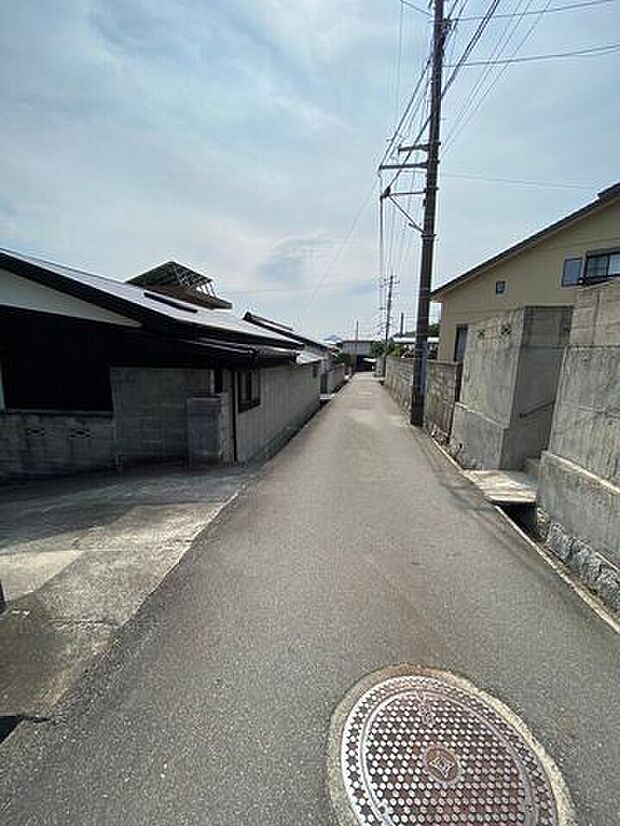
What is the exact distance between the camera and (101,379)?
757 centimetres

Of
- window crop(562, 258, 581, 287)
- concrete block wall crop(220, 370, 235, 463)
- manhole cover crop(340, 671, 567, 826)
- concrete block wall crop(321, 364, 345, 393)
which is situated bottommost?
concrete block wall crop(321, 364, 345, 393)

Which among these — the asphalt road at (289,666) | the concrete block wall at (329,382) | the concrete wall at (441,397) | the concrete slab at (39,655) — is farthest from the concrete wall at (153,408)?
the concrete block wall at (329,382)

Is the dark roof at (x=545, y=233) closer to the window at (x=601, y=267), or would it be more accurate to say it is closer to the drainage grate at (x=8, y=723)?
the window at (x=601, y=267)

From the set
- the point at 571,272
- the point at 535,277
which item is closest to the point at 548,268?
the point at 535,277

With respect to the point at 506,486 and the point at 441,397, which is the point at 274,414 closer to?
the point at 441,397

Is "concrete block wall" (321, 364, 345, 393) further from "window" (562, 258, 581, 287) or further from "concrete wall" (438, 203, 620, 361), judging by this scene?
"window" (562, 258, 581, 287)

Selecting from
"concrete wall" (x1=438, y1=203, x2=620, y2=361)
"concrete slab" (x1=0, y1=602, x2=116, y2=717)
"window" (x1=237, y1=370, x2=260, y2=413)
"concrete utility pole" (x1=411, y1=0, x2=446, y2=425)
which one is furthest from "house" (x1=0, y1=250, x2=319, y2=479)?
"concrete wall" (x1=438, y1=203, x2=620, y2=361)

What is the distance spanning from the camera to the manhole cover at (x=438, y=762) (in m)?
1.75

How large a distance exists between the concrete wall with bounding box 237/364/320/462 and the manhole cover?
6429 mm

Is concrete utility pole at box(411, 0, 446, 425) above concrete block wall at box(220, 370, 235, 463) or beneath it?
above

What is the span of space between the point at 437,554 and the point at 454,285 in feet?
65.8

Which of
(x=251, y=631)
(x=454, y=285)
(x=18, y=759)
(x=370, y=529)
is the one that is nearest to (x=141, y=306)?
(x=370, y=529)

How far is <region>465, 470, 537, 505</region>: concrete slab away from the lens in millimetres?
5324

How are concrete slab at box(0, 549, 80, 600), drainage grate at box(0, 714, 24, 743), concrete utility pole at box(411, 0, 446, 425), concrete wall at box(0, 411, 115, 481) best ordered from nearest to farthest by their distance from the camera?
1. drainage grate at box(0, 714, 24, 743)
2. concrete slab at box(0, 549, 80, 600)
3. concrete wall at box(0, 411, 115, 481)
4. concrete utility pole at box(411, 0, 446, 425)
